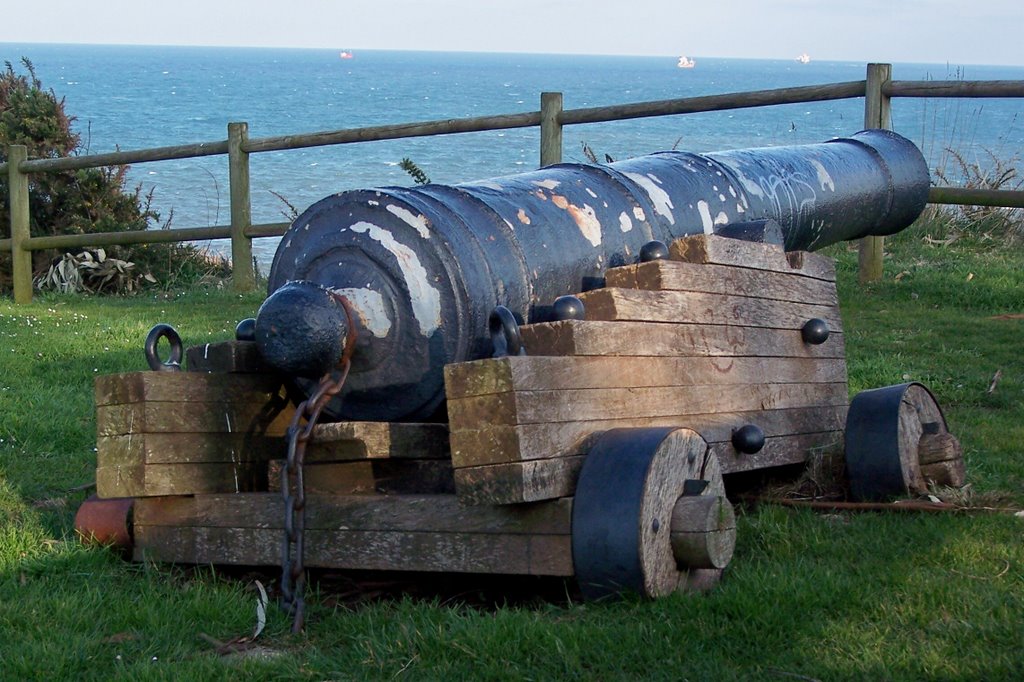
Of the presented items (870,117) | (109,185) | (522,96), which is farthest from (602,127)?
(522,96)

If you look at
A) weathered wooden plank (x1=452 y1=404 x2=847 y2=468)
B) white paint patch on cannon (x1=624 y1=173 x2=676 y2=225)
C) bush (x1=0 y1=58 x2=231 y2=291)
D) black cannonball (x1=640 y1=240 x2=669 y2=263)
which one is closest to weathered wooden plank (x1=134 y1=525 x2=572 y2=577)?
weathered wooden plank (x1=452 y1=404 x2=847 y2=468)

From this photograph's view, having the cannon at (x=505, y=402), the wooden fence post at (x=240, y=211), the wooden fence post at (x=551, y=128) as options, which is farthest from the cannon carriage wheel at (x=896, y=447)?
the wooden fence post at (x=240, y=211)

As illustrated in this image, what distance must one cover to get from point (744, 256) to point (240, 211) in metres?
6.48

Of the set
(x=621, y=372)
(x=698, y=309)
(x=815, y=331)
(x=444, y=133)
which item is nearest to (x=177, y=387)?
(x=621, y=372)

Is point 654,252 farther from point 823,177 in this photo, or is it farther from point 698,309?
point 823,177

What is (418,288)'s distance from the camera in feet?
11.3

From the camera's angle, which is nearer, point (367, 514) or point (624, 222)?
point (367, 514)

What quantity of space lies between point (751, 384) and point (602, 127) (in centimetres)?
4658

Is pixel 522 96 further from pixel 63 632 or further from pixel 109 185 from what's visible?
pixel 63 632

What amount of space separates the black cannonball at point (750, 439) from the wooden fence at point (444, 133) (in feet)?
13.3

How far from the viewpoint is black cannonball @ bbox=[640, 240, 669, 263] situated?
3848 mm

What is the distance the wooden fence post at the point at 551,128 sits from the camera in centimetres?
879

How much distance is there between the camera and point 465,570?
3.33 meters

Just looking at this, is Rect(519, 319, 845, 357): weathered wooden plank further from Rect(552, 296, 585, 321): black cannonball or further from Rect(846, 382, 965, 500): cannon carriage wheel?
Rect(846, 382, 965, 500): cannon carriage wheel
